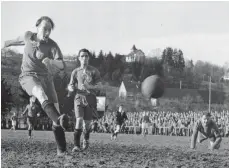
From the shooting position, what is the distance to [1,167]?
27.1 ft

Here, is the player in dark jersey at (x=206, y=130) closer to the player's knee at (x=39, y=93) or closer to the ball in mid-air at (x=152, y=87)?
the ball in mid-air at (x=152, y=87)

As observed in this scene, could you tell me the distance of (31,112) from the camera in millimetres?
9039

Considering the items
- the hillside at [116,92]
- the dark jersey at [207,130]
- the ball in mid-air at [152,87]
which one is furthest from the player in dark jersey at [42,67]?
the dark jersey at [207,130]

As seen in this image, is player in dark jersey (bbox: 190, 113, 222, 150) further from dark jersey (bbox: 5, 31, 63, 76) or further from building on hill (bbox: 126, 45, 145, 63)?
dark jersey (bbox: 5, 31, 63, 76)

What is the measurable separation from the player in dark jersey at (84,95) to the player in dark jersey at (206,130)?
2.20 metres

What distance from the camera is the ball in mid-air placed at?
929cm

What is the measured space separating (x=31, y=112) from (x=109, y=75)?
1.65 m

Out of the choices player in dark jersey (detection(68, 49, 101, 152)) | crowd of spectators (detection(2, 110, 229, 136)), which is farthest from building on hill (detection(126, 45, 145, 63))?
crowd of spectators (detection(2, 110, 229, 136))

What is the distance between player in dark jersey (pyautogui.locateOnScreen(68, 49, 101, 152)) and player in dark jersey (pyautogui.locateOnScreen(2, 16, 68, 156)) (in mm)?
363

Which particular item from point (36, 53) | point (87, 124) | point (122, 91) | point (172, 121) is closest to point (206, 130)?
point (172, 121)

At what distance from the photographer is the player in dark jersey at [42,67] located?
27.5ft

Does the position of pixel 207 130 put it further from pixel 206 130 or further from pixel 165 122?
pixel 165 122

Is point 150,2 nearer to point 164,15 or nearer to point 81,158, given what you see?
point 164,15

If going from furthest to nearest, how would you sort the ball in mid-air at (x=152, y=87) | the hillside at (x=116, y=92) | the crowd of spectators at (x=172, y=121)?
the crowd of spectators at (x=172, y=121), the ball in mid-air at (x=152, y=87), the hillside at (x=116, y=92)
